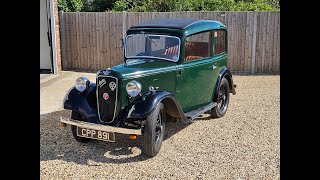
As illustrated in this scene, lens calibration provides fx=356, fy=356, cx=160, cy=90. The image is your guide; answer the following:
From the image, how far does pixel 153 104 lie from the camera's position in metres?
4.64

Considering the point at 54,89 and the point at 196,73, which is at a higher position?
the point at 196,73

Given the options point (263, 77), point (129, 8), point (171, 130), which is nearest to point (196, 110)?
point (171, 130)

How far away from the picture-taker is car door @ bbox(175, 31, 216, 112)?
221 inches

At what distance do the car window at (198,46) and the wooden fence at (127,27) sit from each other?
481 centimetres

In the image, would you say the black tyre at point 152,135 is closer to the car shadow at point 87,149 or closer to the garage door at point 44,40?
the car shadow at point 87,149

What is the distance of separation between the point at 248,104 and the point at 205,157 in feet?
10.6

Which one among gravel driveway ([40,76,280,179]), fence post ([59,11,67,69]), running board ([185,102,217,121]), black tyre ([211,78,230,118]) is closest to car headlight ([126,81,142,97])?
gravel driveway ([40,76,280,179])

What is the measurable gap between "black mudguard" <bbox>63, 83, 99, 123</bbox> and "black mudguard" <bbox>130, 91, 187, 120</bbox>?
634 mm

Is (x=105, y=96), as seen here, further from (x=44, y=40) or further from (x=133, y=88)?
(x=44, y=40)

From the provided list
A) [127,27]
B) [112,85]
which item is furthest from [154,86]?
[127,27]

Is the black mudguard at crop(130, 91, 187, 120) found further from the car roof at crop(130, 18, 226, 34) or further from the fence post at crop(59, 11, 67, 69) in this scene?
the fence post at crop(59, 11, 67, 69)

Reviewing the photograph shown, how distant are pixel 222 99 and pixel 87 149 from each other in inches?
119

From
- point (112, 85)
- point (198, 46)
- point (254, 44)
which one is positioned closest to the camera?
point (112, 85)
